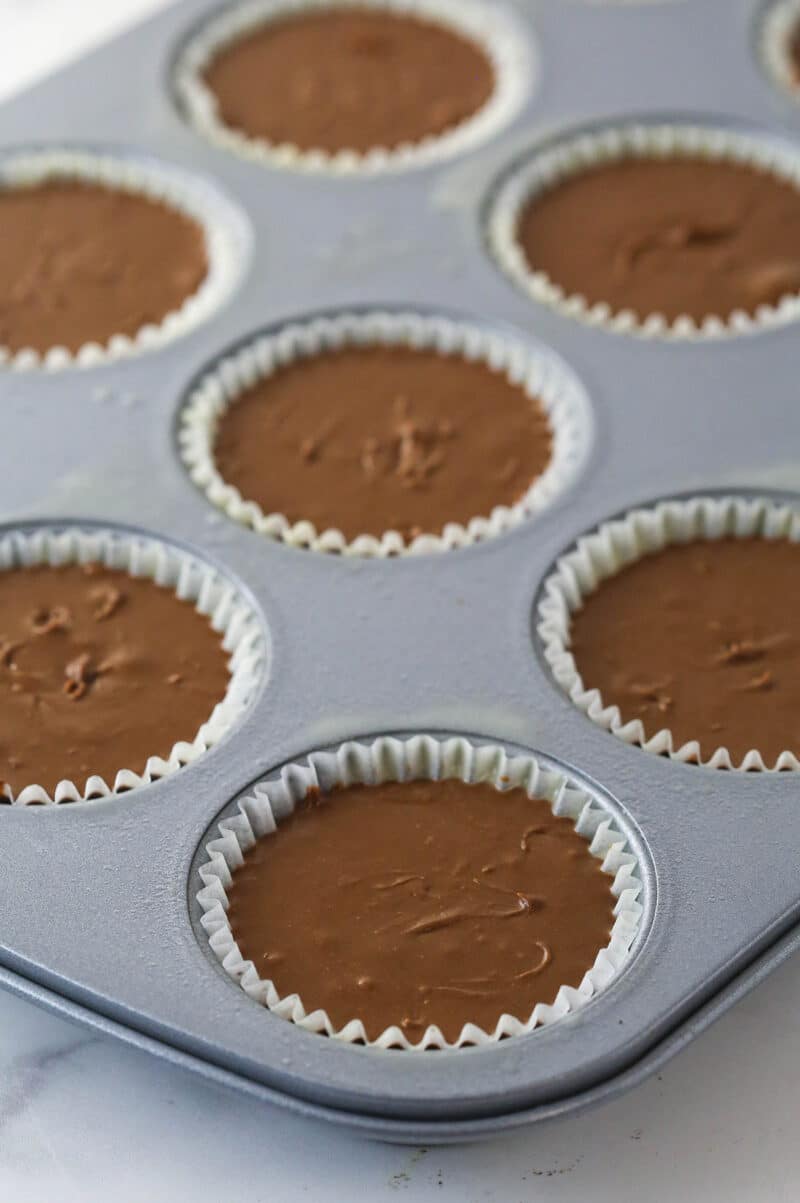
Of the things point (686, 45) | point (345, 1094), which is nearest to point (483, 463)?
point (345, 1094)

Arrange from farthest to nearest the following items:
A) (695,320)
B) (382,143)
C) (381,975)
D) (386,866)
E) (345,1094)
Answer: (382,143) < (695,320) < (386,866) < (381,975) < (345,1094)

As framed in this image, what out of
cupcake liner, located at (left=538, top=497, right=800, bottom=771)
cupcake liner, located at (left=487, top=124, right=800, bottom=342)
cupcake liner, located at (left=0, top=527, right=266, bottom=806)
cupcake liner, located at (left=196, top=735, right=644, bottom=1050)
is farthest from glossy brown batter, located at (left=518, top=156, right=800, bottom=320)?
cupcake liner, located at (left=196, top=735, right=644, bottom=1050)

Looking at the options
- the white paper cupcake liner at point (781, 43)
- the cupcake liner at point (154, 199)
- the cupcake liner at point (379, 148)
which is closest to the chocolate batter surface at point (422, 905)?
the cupcake liner at point (154, 199)

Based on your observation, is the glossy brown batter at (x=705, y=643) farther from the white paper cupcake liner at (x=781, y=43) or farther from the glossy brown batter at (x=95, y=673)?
the white paper cupcake liner at (x=781, y=43)

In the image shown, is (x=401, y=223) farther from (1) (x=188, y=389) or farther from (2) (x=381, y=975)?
(2) (x=381, y=975)

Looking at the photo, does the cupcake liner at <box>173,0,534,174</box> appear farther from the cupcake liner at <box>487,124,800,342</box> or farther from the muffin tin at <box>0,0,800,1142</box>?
the cupcake liner at <box>487,124,800,342</box>

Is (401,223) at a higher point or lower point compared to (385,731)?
higher
